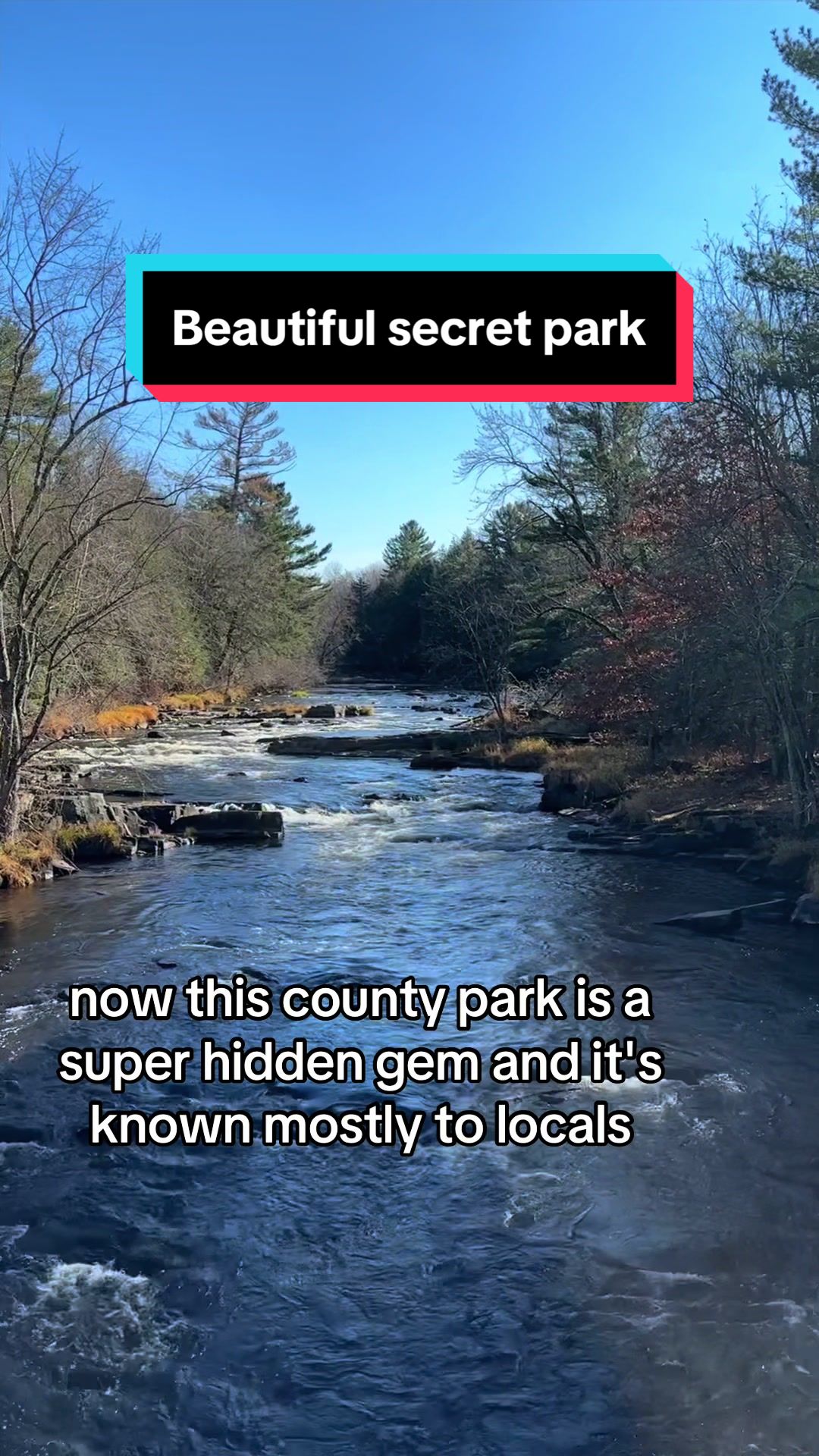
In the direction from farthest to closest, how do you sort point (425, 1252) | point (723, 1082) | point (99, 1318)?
point (723, 1082)
point (425, 1252)
point (99, 1318)

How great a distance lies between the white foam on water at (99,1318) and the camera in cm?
480

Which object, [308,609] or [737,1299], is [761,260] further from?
[308,609]

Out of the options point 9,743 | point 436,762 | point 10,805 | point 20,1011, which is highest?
point 9,743

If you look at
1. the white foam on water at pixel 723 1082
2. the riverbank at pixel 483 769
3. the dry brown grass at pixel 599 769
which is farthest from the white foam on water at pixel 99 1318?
the dry brown grass at pixel 599 769

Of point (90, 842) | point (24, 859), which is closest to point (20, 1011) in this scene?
point (24, 859)

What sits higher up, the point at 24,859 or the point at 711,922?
the point at 24,859

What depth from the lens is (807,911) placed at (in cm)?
1216

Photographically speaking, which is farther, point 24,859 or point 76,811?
point 76,811

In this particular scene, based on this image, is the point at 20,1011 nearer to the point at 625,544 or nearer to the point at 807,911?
the point at 807,911

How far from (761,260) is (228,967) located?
1129cm

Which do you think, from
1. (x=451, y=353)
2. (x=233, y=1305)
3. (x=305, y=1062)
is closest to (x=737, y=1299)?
(x=233, y=1305)

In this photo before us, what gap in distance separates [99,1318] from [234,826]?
12.3 meters

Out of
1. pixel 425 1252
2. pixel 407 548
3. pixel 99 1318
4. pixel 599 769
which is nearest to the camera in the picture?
pixel 99 1318

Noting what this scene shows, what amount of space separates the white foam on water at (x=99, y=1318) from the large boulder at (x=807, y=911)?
8.80 m
